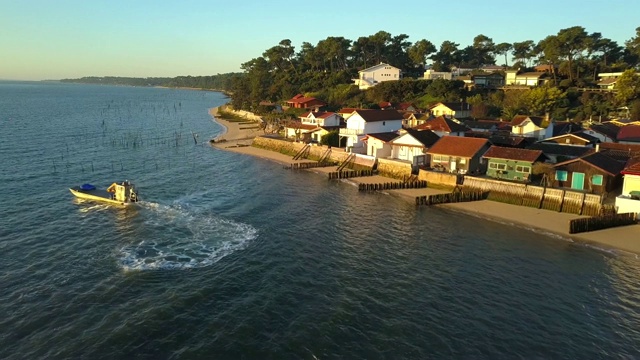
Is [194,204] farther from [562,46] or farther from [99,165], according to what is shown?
[562,46]

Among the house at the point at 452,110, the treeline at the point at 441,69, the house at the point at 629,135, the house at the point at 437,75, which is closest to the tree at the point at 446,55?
the treeline at the point at 441,69

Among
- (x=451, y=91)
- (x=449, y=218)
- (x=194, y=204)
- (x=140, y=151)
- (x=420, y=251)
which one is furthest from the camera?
(x=451, y=91)

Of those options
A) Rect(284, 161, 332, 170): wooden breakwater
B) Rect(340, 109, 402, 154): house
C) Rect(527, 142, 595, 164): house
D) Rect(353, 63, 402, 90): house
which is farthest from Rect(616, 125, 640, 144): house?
Rect(353, 63, 402, 90): house

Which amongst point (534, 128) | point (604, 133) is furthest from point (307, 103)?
point (604, 133)

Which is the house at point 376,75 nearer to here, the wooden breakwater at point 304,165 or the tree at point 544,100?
the tree at point 544,100

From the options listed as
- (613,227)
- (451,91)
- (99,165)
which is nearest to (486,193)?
(613,227)

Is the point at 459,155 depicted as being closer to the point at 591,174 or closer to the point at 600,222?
the point at 591,174
